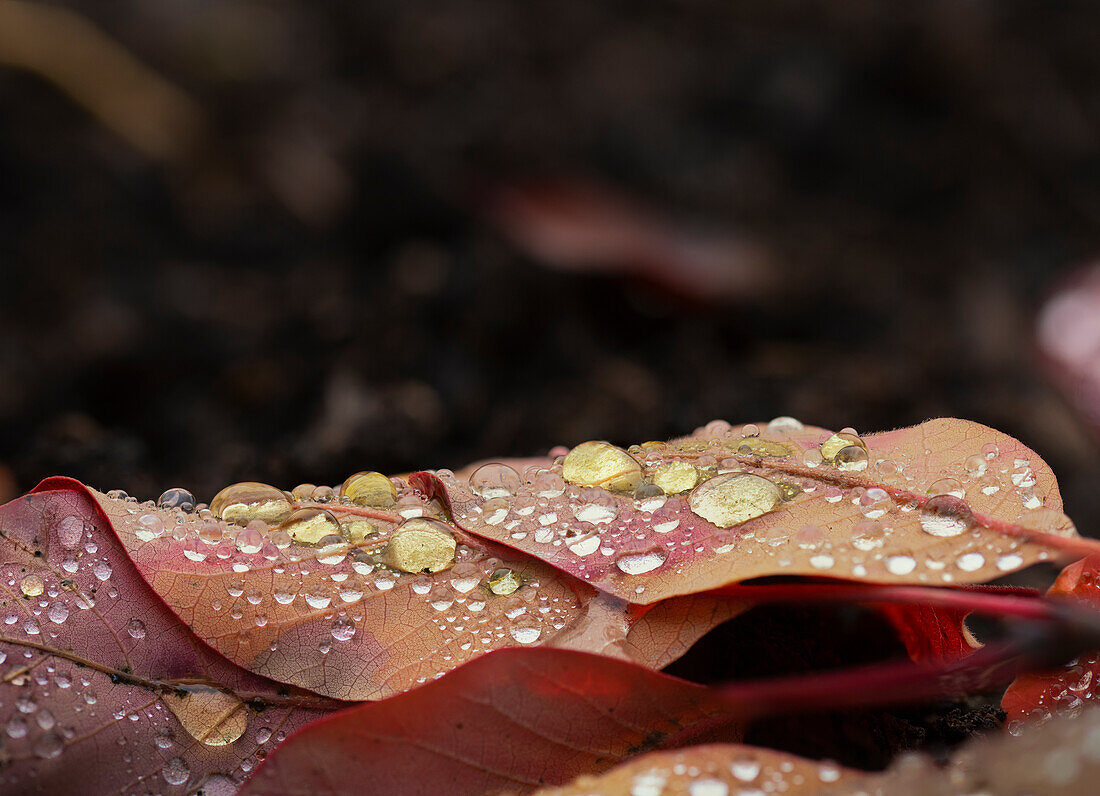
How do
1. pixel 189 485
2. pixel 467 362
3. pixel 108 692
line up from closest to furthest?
pixel 108 692
pixel 189 485
pixel 467 362

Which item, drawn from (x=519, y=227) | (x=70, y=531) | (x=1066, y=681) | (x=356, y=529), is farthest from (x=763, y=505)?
(x=519, y=227)

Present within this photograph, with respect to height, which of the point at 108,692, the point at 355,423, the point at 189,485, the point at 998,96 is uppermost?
the point at 998,96

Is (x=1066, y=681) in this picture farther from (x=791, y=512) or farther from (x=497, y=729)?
(x=497, y=729)

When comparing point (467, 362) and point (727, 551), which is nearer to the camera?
point (727, 551)

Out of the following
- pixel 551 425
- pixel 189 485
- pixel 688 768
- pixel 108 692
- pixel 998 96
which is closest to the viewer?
pixel 688 768

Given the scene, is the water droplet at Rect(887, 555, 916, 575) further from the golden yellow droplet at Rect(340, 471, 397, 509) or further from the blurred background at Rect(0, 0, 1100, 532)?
the blurred background at Rect(0, 0, 1100, 532)

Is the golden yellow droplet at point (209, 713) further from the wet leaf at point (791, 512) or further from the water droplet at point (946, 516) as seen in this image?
the water droplet at point (946, 516)

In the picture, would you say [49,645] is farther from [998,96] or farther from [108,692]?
[998,96]

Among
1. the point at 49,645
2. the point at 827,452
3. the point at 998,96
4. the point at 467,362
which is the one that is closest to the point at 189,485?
the point at 467,362
